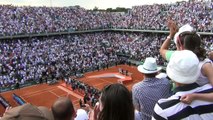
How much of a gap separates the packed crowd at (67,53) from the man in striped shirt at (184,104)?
86.0 feet

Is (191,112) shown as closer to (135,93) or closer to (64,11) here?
(135,93)

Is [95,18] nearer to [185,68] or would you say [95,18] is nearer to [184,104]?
[185,68]

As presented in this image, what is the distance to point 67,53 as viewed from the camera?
3522cm

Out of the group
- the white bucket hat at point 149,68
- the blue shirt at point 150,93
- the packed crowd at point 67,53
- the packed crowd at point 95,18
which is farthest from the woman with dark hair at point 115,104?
the packed crowd at point 95,18

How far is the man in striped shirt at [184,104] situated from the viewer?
8.07 feet

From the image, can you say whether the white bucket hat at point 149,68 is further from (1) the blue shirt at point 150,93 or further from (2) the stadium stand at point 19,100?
(2) the stadium stand at point 19,100

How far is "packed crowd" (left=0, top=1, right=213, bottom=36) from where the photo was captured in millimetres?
34469

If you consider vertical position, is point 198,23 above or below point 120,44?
above

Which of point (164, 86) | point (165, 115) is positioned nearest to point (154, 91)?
point (164, 86)

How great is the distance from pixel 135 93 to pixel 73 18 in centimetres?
4285

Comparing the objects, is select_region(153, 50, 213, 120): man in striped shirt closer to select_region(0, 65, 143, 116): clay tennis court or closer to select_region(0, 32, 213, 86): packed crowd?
select_region(0, 65, 143, 116): clay tennis court

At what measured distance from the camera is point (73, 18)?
44.9 meters

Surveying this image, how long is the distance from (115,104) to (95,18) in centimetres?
4720

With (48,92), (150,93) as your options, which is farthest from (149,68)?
(48,92)
